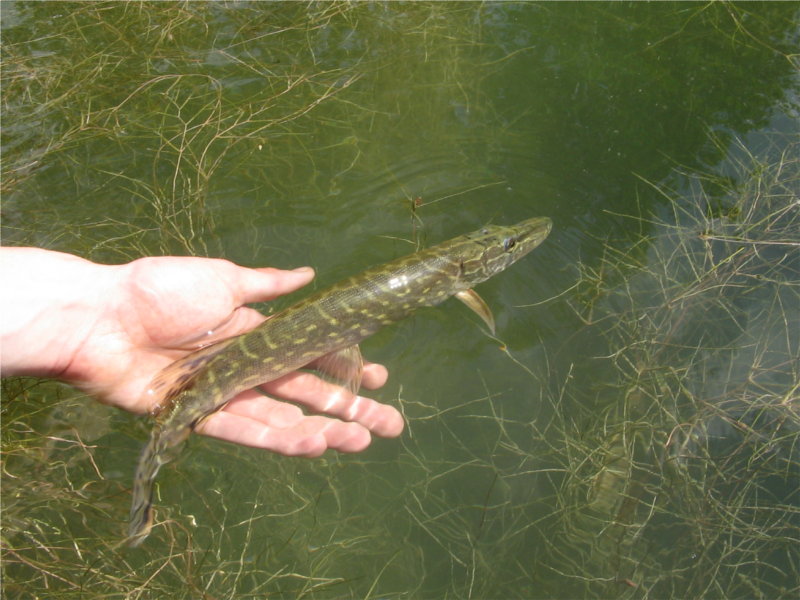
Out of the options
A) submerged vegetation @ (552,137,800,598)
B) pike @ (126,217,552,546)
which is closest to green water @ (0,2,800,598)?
submerged vegetation @ (552,137,800,598)

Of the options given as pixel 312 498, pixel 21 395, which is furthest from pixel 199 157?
pixel 312 498

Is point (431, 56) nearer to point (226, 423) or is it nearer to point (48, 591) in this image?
point (226, 423)

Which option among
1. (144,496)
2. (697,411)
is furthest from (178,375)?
(697,411)

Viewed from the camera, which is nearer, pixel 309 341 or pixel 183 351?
pixel 309 341

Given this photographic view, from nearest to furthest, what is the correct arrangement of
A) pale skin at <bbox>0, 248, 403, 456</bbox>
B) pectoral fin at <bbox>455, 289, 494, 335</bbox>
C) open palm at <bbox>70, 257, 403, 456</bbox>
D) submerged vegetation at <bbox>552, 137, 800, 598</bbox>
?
pale skin at <bbox>0, 248, 403, 456</bbox> → open palm at <bbox>70, 257, 403, 456</bbox> → submerged vegetation at <bbox>552, 137, 800, 598</bbox> → pectoral fin at <bbox>455, 289, 494, 335</bbox>

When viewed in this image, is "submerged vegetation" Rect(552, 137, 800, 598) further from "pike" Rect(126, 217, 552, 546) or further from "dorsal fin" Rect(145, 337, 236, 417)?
"dorsal fin" Rect(145, 337, 236, 417)

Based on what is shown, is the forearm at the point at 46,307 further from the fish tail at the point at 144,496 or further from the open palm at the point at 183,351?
the fish tail at the point at 144,496

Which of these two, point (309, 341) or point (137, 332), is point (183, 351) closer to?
point (137, 332)
